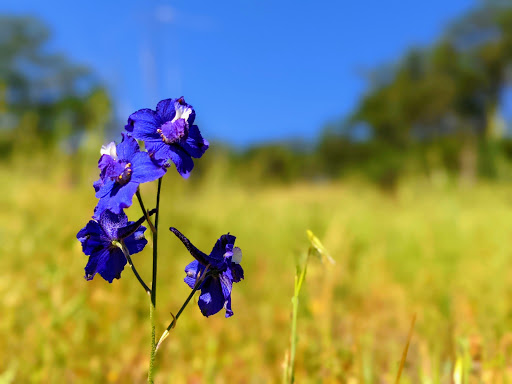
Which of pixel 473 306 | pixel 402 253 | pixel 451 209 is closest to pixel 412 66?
pixel 451 209

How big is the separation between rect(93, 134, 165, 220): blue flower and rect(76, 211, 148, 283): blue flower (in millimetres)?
26

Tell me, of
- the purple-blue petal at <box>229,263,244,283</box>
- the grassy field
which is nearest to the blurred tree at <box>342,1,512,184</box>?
the grassy field

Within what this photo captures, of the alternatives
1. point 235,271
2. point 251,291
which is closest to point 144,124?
point 235,271

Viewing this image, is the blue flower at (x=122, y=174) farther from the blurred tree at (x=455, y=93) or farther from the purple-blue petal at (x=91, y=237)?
the blurred tree at (x=455, y=93)

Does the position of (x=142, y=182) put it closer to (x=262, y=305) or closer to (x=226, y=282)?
(x=226, y=282)

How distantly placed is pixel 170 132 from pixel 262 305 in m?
2.29

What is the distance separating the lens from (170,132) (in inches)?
25.9

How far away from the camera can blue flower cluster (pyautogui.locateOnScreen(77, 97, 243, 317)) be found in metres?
0.63

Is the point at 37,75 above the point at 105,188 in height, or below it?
above

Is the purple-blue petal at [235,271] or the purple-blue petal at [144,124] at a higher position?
the purple-blue petal at [144,124]

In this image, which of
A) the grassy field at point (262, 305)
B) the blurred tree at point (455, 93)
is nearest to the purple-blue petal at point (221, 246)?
the grassy field at point (262, 305)

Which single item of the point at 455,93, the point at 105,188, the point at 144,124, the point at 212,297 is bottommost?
the point at 212,297

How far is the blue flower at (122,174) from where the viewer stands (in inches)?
23.5

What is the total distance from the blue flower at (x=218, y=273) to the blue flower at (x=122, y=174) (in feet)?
0.41
